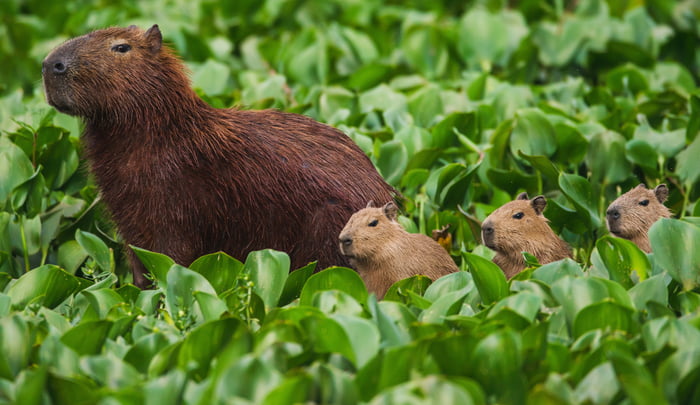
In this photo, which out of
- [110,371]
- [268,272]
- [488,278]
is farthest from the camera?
[268,272]

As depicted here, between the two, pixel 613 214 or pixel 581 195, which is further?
pixel 581 195

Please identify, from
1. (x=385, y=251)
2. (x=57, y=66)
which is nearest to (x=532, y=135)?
(x=385, y=251)

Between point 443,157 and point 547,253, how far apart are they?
1782 mm

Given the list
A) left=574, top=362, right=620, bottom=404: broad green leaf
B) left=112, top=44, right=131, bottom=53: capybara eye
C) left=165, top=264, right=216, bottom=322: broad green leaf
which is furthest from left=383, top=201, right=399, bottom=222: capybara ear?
left=574, top=362, right=620, bottom=404: broad green leaf

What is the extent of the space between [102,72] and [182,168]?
2.04ft

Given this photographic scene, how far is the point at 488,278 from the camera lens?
15.6 feet

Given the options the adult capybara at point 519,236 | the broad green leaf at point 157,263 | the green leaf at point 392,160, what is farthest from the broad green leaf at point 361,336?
the green leaf at point 392,160

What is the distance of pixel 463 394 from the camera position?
327cm

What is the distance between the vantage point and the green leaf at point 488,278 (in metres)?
4.73

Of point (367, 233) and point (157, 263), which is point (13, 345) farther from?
point (367, 233)

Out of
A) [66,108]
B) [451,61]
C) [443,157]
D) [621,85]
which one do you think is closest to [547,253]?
[443,157]

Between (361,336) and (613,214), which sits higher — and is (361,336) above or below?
above

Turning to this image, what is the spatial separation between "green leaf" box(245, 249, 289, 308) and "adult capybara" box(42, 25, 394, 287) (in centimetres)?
36

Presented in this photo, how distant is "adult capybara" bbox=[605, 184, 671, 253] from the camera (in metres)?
5.44
